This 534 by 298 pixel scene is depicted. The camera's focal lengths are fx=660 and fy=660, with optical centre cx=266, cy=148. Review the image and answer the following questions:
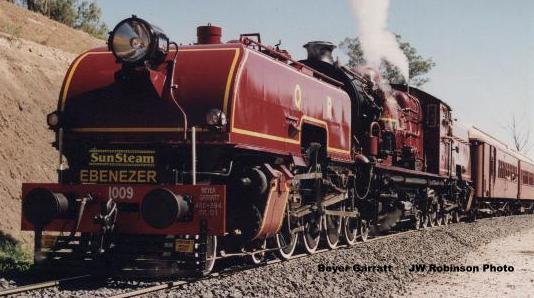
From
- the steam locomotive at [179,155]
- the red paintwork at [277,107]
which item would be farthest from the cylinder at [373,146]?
the steam locomotive at [179,155]

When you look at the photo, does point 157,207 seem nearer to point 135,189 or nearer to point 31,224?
point 135,189

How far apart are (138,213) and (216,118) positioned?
132cm

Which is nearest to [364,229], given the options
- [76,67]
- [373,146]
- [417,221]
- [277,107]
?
[373,146]

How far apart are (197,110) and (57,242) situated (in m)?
2.11

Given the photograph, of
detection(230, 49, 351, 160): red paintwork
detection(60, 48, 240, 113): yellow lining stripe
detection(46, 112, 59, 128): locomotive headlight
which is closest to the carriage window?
detection(230, 49, 351, 160): red paintwork

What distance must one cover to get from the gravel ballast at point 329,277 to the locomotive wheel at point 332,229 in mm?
342

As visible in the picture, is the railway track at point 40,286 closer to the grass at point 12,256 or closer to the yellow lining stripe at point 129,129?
the grass at point 12,256

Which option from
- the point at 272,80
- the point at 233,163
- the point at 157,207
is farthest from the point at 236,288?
the point at 272,80

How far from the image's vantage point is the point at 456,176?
62.3ft

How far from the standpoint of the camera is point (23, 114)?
596 inches

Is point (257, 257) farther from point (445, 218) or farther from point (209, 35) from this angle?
point (445, 218)

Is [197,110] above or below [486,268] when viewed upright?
above

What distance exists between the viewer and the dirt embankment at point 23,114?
12172mm

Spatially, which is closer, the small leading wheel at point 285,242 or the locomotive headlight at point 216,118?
the locomotive headlight at point 216,118
